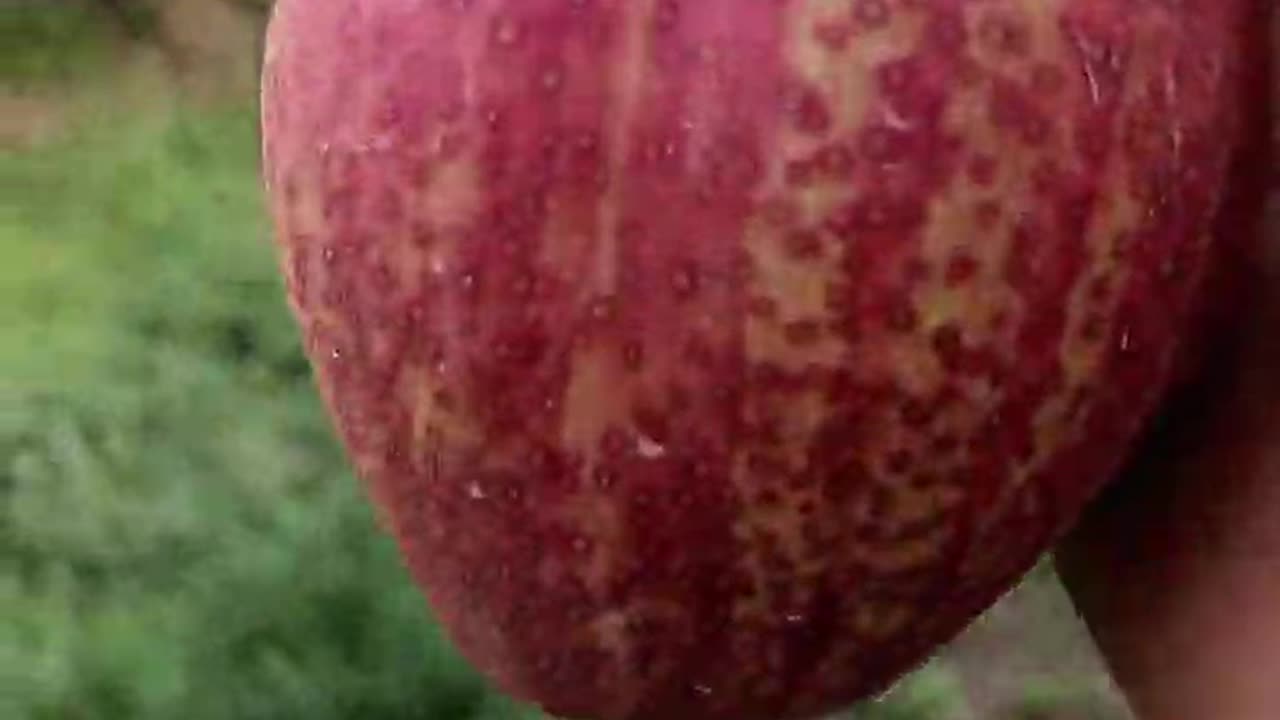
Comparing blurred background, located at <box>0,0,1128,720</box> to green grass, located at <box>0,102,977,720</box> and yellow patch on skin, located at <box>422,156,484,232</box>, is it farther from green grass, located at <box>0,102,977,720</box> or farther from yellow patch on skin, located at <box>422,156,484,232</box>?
yellow patch on skin, located at <box>422,156,484,232</box>

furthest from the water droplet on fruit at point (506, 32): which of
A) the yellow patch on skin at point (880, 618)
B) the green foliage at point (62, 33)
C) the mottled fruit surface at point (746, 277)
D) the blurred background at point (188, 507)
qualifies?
the green foliage at point (62, 33)

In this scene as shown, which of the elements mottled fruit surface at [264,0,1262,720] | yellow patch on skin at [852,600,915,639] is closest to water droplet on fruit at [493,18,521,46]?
mottled fruit surface at [264,0,1262,720]

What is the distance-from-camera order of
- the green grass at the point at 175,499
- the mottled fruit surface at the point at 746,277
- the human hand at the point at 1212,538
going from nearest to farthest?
1. the mottled fruit surface at the point at 746,277
2. the human hand at the point at 1212,538
3. the green grass at the point at 175,499

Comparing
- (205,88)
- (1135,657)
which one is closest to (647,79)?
(1135,657)

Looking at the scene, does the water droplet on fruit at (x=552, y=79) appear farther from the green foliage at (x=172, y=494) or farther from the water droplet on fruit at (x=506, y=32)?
the green foliage at (x=172, y=494)

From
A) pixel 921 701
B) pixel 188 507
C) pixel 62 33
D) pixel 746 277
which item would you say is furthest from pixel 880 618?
pixel 62 33

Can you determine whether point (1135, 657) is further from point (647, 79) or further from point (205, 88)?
point (205, 88)
